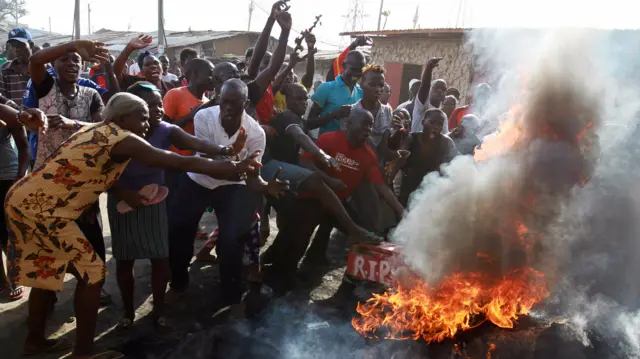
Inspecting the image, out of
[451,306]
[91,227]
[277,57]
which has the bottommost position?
[451,306]

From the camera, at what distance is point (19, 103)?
15.8 feet

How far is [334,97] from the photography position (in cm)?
611

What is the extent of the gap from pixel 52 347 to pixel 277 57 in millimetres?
3249

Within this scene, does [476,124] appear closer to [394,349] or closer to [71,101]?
[394,349]

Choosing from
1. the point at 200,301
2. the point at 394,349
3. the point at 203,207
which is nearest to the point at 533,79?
the point at 394,349

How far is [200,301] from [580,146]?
369cm

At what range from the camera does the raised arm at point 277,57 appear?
16.5 feet

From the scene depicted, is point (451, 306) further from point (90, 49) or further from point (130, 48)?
point (130, 48)

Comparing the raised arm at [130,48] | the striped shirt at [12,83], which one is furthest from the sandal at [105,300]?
the raised arm at [130,48]

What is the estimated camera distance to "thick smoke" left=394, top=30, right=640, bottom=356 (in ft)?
14.1

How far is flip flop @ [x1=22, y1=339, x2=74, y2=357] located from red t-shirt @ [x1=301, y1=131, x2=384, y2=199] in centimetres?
260

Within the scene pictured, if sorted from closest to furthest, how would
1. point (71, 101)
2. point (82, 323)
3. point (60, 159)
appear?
point (60, 159) < point (82, 323) < point (71, 101)

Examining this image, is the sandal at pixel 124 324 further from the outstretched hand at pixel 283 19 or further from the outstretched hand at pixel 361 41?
the outstretched hand at pixel 361 41

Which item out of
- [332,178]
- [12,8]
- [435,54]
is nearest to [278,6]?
[332,178]
